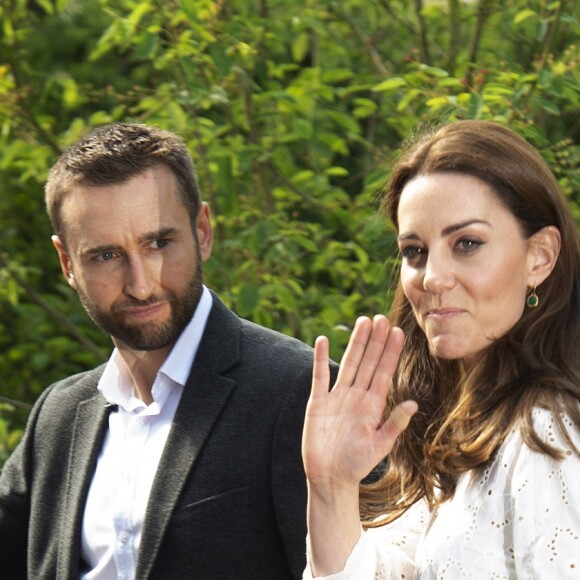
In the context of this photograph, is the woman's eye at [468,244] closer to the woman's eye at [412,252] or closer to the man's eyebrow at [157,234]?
the woman's eye at [412,252]

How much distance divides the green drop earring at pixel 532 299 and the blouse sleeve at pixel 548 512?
25cm

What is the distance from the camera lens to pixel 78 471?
2.75 meters

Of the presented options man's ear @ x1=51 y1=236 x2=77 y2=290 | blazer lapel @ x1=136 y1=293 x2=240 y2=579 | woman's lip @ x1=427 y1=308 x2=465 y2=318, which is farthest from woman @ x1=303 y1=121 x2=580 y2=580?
man's ear @ x1=51 y1=236 x2=77 y2=290

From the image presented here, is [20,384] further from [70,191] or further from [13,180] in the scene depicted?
[70,191]

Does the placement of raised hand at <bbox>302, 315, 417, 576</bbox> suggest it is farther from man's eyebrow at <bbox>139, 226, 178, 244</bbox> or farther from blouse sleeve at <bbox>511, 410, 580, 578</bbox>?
man's eyebrow at <bbox>139, 226, 178, 244</bbox>

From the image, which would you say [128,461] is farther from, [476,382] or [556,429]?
[556,429]

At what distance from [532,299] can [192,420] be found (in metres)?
0.71

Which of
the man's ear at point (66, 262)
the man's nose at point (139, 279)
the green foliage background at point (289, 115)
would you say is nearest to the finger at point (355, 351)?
the man's nose at point (139, 279)

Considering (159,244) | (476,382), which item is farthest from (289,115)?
(476,382)

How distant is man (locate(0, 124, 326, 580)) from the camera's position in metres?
2.54

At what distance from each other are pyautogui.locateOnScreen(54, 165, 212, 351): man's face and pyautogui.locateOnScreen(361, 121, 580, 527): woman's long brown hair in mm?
465

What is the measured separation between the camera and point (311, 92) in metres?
4.03

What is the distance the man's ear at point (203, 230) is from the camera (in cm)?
278

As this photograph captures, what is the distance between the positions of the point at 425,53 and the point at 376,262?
2.39 ft
